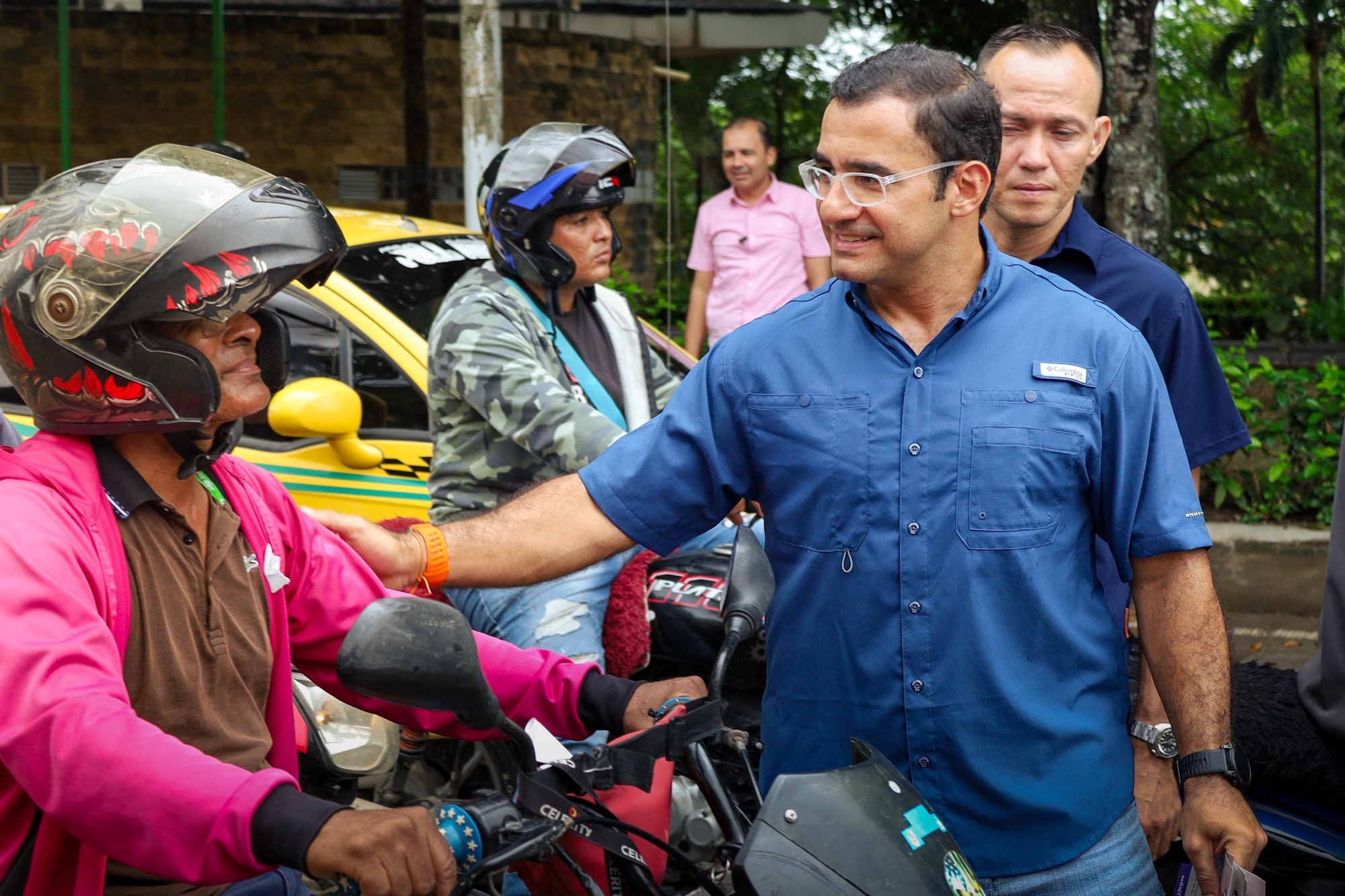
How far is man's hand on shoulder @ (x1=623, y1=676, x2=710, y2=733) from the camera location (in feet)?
7.72

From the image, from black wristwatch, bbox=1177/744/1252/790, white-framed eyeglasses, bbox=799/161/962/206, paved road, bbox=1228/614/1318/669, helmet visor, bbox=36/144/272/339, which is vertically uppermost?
white-framed eyeglasses, bbox=799/161/962/206

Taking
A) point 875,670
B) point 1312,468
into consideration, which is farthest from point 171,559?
point 1312,468

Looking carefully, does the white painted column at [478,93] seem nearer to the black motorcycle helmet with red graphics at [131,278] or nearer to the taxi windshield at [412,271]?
the taxi windshield at [412,271]

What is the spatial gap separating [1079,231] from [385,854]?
234 cm

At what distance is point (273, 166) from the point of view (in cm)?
1591

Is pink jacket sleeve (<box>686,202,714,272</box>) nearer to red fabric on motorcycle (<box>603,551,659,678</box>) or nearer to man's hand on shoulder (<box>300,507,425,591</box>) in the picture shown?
red fabric on motorcycle (<box>603,551,659,678</box>)

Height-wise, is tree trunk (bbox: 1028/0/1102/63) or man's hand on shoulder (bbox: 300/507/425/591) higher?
tree trunk (bbox: 1028/0/1102/63)

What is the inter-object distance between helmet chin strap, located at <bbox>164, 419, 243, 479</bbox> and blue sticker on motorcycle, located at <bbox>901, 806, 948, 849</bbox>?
A: 125 cm

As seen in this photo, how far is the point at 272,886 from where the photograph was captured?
2.22 m

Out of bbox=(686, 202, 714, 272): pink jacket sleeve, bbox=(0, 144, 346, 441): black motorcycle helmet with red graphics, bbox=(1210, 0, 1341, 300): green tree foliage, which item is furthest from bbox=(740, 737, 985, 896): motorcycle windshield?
bbox=(1210, 0, 1341, 300): green tree foliage

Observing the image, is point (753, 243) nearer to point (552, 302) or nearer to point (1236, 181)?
point (552, 302)

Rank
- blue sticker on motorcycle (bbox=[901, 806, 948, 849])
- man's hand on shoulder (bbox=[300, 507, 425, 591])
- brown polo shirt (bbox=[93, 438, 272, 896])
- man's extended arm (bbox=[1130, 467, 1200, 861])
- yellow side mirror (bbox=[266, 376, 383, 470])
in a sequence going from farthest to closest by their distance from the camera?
yellow side mirror (bbox=[266, 376, 383, 470]) < man's extended arm (bbox=[1130, 467, 1200, 861]) < man's hand on shoulder (bbox=[300, 507, 425, 591]) < brown polo shirt (bbox=[93, 438, 272, 896]) < blue sticker on motorcycle (bbox=[901, 806, 948, 849])

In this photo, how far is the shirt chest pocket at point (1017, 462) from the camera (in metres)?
2.31

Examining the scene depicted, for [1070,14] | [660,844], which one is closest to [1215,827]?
[660,844]
